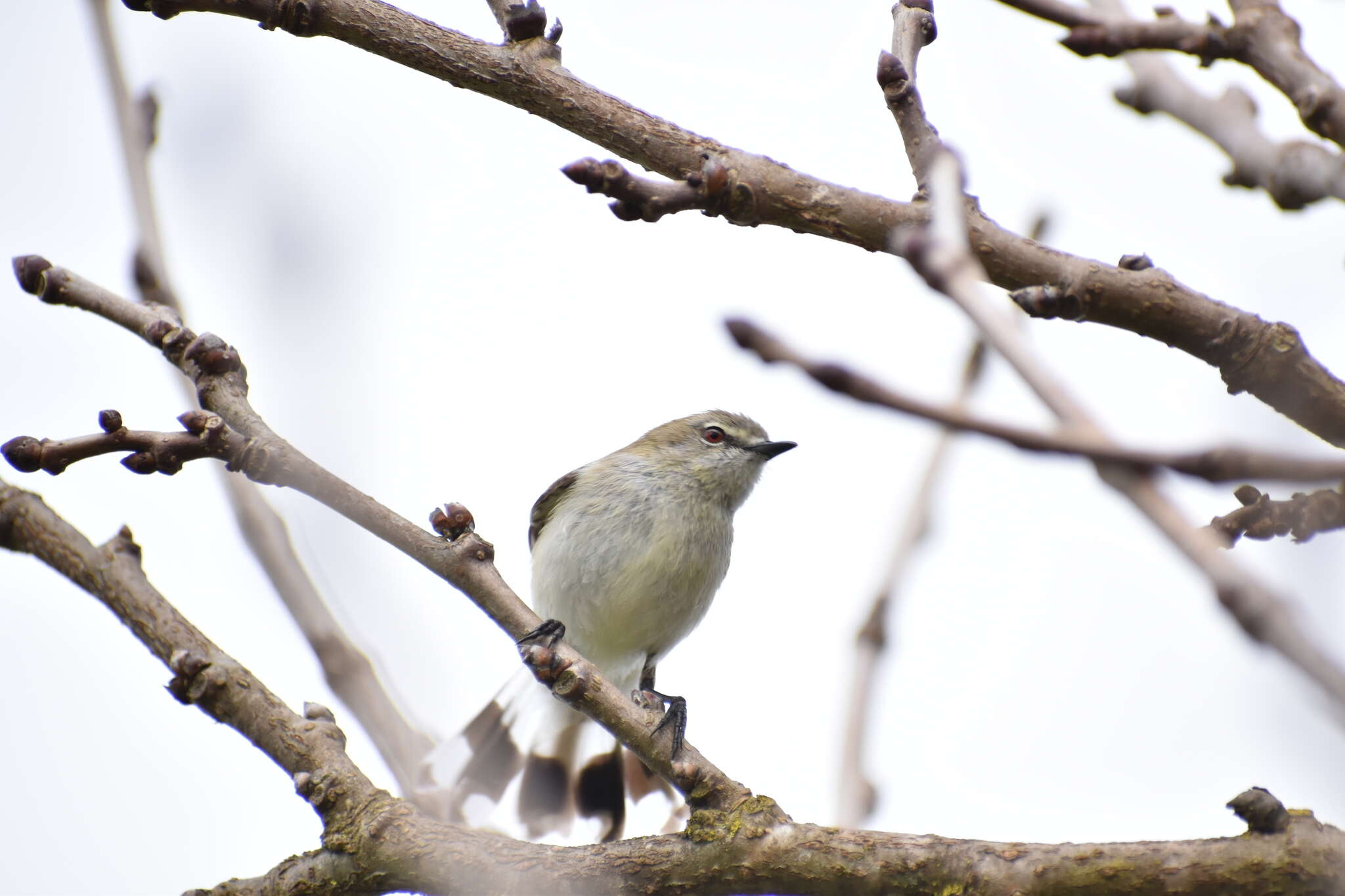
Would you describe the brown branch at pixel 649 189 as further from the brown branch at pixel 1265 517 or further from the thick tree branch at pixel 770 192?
the brown branch at pixel 1265 517

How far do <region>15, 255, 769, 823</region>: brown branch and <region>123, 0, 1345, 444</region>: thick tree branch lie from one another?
0.91m

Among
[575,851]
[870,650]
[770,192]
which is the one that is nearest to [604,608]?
[870,650]

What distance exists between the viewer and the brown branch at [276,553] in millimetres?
2924

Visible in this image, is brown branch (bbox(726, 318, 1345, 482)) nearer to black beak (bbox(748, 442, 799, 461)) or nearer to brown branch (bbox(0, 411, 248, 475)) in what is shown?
brown branch (bbox(0, 411, 248, 475))

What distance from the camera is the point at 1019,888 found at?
278cm

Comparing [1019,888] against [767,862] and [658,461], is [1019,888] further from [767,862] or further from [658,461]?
[658,461]

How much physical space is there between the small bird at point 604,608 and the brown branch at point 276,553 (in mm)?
3153

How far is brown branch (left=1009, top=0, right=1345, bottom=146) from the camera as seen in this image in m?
1.95

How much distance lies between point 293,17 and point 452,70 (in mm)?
422

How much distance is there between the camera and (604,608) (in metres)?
6.86

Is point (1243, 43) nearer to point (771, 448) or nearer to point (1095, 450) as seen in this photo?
point (1095, 450)

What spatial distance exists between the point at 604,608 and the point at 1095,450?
5839 mm

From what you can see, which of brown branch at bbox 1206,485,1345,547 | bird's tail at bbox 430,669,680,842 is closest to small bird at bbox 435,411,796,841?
bird's tail at bbox 430,669,680,842

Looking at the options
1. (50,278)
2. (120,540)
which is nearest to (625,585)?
(120,540)
